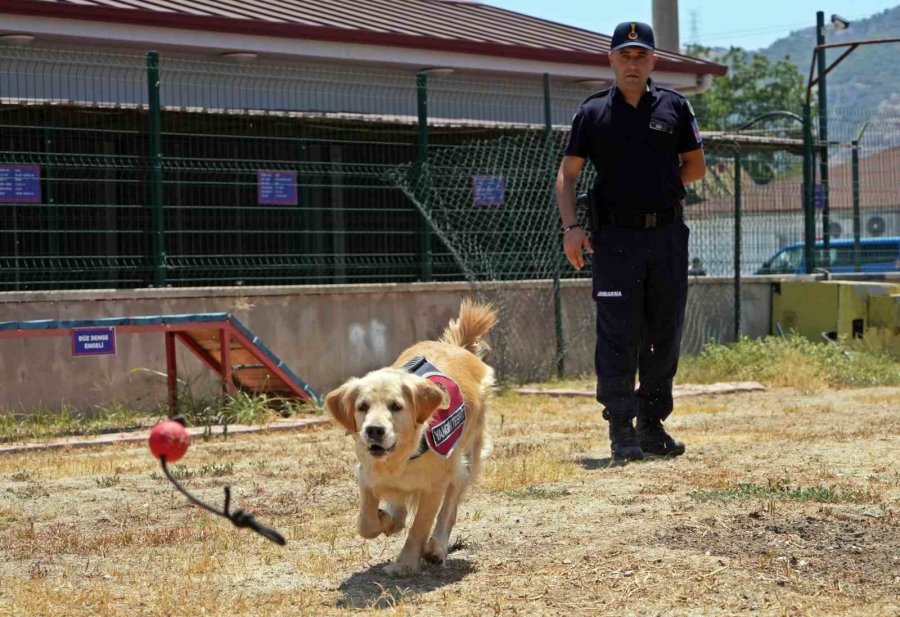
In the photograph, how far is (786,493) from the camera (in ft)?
19.8

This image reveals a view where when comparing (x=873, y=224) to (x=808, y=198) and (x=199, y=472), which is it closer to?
(x=808, y=198)

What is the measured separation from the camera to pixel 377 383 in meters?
4.99

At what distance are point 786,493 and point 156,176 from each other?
22.8ft

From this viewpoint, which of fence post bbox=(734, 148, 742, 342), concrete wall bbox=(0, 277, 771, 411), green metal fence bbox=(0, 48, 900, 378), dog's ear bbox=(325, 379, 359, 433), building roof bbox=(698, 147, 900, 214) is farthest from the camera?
building roof bbox=(698, 147, 900, 214)

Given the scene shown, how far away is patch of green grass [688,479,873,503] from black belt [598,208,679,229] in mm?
1849

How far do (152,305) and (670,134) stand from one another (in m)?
5.47

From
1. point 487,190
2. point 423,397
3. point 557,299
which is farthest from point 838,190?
point 423,397

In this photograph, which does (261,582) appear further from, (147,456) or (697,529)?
(147,456)

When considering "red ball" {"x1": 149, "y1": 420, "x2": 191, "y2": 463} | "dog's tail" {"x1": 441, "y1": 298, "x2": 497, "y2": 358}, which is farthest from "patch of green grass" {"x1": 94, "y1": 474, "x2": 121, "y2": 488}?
"red ball" {"x1": 149, "y1": 420, "x2": 191, "y2": 463}

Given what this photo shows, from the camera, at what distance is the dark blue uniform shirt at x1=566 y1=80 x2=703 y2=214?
24.7 feet

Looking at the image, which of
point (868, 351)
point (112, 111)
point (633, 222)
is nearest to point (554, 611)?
point (633, 222)

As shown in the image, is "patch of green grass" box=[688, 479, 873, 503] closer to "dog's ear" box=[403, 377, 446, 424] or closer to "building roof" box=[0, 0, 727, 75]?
"dog's ear" box=[403, 377, 446, 424]

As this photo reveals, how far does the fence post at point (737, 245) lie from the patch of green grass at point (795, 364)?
1.00m

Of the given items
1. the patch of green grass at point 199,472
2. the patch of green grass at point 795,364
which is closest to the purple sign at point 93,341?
the patch of green grass at point 199,472
